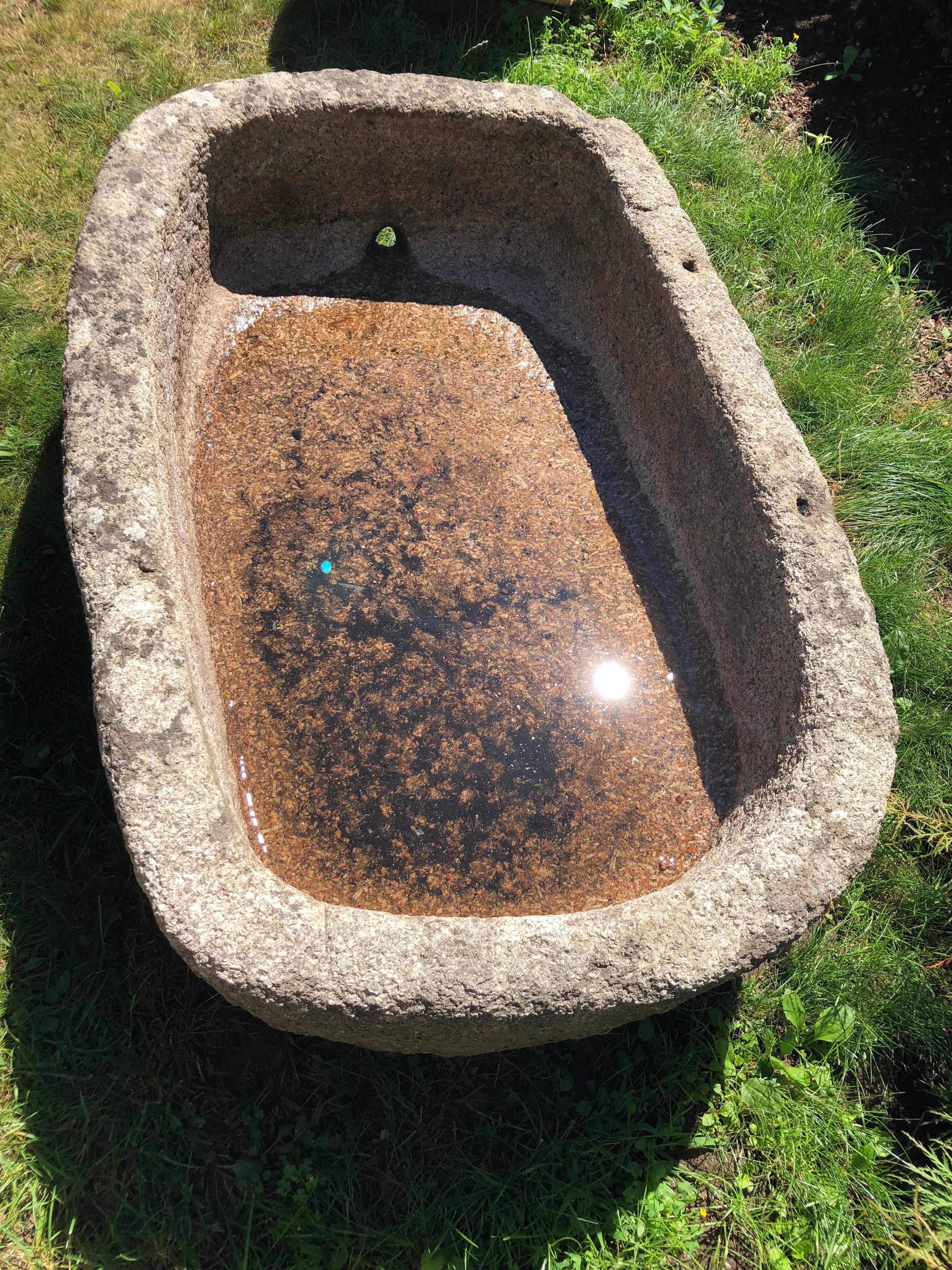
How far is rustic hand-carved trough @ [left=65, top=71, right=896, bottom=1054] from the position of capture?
4.64 ft

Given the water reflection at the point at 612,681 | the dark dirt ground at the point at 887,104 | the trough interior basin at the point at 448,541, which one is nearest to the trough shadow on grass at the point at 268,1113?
the trough interior basin at the point at 448,541

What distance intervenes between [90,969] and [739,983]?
1.40m

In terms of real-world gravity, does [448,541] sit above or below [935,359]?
below

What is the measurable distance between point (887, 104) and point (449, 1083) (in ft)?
12.5

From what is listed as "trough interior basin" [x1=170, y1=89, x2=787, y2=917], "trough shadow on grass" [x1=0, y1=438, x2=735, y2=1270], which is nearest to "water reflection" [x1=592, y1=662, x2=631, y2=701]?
"trough interior basin" [x1=170, y1=89, x2=787, y2=917]

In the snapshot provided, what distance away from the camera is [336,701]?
6.48 ft

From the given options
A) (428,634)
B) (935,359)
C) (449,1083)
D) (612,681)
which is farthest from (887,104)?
(449,1083)

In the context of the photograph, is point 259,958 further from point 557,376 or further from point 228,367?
point 557,376

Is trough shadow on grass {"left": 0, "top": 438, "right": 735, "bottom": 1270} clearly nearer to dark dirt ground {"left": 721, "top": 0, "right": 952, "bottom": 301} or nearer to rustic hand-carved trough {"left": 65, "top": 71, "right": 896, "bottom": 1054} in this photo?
rustic hand-carved trough {"left": 65, "top": 71, "right": 896, "bottom": 1054}

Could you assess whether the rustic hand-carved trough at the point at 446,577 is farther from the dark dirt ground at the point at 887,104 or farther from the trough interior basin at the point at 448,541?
the dark dirt ground at the point at 887,104

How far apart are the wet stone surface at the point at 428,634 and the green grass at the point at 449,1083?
1.29ft

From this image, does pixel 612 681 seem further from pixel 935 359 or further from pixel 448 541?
pixel 935 359

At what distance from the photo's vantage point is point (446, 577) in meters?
2.16

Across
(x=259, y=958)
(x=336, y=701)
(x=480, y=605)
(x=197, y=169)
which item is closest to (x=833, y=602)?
(x=480, y=605)
